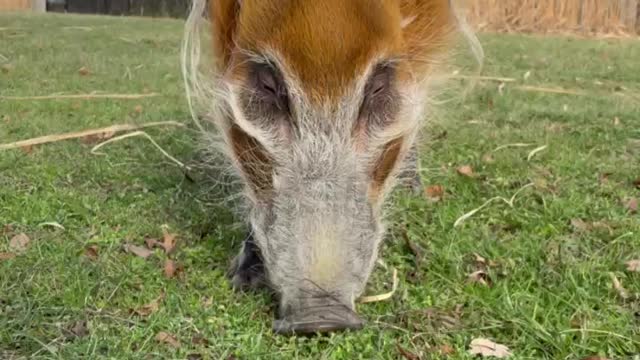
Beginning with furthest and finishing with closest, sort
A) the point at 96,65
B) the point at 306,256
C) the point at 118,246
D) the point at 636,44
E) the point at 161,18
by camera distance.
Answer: the point at 161,18, the point at 636,44, the point at 96,65, the point at 118,246, the point at 306,256

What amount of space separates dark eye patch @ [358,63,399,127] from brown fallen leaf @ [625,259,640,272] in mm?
830

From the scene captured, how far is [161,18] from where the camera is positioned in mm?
14625

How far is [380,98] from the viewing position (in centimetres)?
221

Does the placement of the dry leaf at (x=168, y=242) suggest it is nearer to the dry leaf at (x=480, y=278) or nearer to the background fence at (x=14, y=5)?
the dry leaf at (x=480, y=278)

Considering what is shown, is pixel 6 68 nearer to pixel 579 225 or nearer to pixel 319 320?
pixel 579 225

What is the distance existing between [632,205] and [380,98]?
51.4 inches

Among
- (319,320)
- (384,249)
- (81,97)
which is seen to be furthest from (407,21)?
(81,97)

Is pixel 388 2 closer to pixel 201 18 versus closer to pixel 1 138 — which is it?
pixel 201 18

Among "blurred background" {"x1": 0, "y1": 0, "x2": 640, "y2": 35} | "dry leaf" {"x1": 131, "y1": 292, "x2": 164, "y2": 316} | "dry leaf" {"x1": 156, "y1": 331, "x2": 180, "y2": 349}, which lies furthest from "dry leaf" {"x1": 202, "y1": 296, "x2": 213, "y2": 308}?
"blurred background" {"x1": 0, "y1": 0, "x2": 640, "y2": 35}

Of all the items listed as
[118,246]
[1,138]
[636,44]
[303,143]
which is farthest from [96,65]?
[636,44]

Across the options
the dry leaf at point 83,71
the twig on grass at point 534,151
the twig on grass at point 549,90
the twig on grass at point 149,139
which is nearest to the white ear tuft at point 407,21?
the twig on grass at point 149,139

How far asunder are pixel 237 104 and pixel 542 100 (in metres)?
4.06

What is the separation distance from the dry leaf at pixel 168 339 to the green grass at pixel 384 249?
3 centimetres

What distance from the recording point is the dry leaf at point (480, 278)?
233 centimetres
